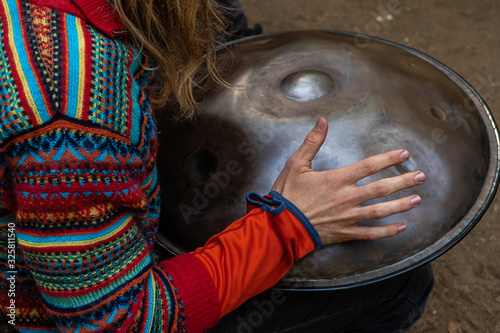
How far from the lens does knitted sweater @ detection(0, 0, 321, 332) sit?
692 millimetres

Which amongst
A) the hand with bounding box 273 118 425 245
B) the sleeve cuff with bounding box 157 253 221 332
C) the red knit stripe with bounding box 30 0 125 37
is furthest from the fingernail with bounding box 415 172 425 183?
the red knit stripe with bounding box 30 0 125 37

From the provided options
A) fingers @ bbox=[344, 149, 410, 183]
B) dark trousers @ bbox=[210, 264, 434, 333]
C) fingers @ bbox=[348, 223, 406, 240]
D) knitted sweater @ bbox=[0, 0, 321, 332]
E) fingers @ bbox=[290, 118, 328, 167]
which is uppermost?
knitted sweater @ bbox=[0, 0, 321, 332]

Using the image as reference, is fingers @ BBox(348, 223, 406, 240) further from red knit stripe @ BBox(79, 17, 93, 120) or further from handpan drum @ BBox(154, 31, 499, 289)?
red knit stripe @ BBox(79, 17, 93, 120)

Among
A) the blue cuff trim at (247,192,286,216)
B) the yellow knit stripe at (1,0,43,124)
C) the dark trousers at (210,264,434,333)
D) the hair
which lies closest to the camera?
the yellow knit stripe at (1,0,43,124)

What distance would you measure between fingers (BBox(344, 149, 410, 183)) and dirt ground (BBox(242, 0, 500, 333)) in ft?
2.94

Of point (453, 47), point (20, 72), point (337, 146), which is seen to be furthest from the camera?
point (453, 47)

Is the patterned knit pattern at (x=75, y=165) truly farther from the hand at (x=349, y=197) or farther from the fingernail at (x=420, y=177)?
the fingernail at (x=420, y=177)

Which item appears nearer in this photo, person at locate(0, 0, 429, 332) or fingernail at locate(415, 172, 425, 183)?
person at locate(0, 0, 429, 332)

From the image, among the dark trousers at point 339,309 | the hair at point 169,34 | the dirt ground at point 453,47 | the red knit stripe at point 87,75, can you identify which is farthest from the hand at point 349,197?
the dirt ground at point 453,47

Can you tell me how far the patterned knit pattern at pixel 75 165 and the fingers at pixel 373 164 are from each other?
1.30ft

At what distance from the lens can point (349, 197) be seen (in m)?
0.96

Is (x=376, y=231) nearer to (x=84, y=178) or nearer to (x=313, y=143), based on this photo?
(x=313, y=143)

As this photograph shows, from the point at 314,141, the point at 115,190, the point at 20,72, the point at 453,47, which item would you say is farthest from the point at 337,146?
the point at 453,47

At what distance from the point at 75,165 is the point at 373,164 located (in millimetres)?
540
